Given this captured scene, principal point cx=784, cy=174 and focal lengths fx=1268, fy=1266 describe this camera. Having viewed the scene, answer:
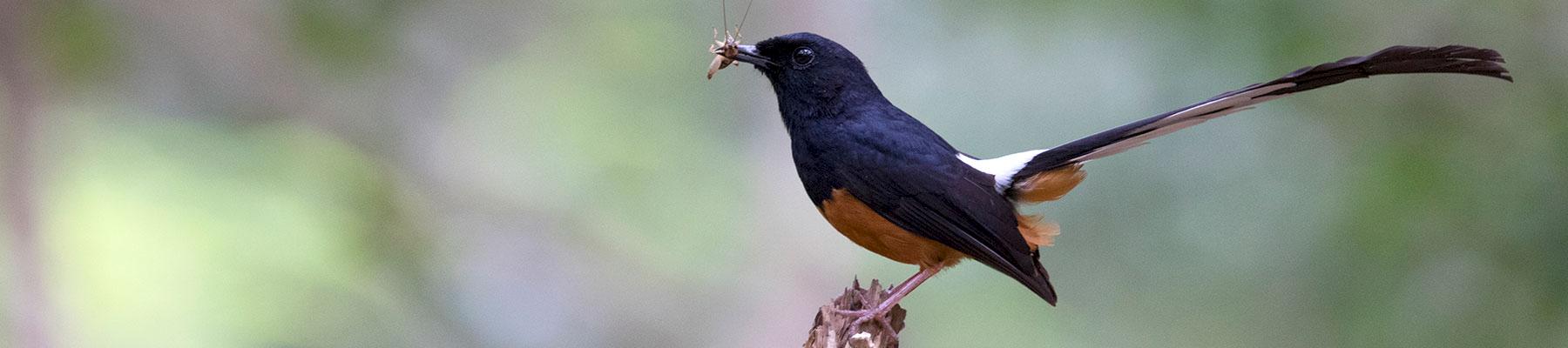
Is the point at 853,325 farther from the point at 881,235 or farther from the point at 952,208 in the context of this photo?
the point at 952,208

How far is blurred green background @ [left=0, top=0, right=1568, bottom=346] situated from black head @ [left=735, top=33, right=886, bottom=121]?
1300 millimetres

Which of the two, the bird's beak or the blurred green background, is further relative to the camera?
the blurred green background

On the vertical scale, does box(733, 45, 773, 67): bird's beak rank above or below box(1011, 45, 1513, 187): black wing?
above

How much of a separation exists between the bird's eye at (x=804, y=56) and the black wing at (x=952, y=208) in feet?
1.05

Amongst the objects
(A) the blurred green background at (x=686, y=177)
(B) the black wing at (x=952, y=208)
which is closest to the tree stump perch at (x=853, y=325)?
(B) the black wing at (x=952, y=208)

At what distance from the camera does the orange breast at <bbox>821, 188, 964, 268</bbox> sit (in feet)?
8.08

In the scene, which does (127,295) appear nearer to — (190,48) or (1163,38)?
(190,48)

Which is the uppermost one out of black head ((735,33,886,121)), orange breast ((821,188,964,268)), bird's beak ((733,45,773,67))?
bird's beak ((733,45,773,67))

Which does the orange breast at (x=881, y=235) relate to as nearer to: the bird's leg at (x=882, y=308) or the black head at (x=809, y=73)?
the bird's leg at (x=882, y=308)

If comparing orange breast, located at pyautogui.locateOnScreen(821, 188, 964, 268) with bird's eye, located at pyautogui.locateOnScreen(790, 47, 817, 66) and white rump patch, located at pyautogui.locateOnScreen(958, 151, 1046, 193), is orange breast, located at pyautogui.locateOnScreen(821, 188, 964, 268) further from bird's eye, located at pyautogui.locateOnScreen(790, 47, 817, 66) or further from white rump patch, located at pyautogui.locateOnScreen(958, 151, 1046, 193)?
bird's eye, located at pyautogui.locateOnScreen(790, 47, 817, 66)

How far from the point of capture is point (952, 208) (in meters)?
2.41

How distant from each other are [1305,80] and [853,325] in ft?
3.13

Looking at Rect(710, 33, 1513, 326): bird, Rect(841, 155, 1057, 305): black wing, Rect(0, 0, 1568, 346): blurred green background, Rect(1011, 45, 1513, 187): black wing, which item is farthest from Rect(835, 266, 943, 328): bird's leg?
Rect(0, 0, 1568, 346): blurred green background

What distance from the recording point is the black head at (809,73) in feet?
8.77
